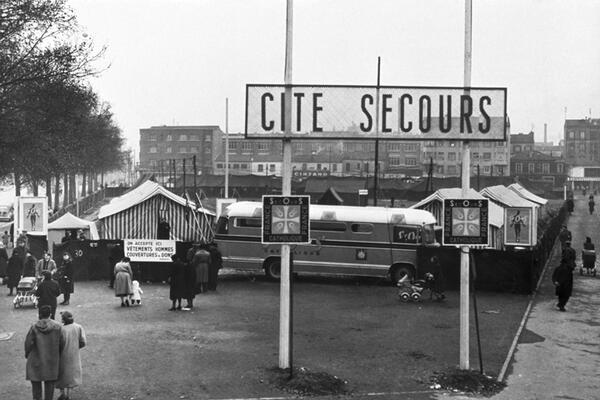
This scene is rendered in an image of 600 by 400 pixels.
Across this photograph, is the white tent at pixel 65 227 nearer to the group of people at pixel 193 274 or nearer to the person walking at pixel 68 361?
the group of people at pixel 193 274

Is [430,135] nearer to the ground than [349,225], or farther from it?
farther from it

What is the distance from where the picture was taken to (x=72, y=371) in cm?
1006

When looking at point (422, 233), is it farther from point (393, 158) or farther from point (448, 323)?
point (393, 158)

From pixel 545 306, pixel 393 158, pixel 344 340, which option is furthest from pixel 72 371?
pixel 393 158

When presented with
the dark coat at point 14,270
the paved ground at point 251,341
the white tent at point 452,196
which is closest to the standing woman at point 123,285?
the paved ground at point 251,341

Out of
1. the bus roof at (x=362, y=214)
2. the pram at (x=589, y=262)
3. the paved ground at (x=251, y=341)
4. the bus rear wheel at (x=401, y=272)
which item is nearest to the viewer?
the paved ground at (x=251, y=341)

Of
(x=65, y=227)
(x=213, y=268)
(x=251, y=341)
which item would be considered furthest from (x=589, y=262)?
(x=65, y=227)

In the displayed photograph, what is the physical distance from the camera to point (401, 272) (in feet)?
76.1

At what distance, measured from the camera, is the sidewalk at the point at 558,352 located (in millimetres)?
11117

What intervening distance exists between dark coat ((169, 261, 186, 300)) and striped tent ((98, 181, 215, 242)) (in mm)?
10166

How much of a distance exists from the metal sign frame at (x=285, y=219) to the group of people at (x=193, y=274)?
6.91m

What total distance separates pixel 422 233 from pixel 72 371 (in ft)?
50.5

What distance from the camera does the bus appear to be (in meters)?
23.3

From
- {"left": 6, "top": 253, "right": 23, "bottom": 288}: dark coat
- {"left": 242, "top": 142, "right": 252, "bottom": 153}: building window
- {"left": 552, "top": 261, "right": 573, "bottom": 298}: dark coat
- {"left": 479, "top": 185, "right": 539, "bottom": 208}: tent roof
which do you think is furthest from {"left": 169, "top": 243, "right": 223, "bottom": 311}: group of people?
{"left": 242, "top": 142, "right": 252, "bottom": 153}: building window
